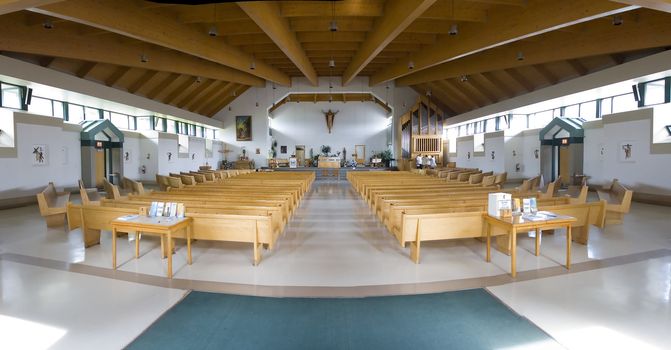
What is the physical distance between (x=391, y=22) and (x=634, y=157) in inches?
276

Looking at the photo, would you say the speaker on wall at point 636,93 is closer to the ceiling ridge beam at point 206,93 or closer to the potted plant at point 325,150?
the potted plant at point 325,150

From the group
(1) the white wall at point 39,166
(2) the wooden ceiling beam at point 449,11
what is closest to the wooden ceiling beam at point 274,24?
(2) the wooden ceiling beam at point 449,11

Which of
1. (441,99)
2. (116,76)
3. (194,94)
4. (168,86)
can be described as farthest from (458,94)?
(116,76)

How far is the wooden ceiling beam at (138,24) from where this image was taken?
483cm

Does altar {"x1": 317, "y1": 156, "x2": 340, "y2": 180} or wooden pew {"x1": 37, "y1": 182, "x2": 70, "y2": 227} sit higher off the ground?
altar {"x1": 317, "y1": 156, "x2": 340, "y2": 180}

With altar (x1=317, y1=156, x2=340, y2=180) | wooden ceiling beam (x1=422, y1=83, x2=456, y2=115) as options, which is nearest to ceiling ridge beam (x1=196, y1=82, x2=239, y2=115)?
altar (x1=317, y1=156, x2=340, y2=180)

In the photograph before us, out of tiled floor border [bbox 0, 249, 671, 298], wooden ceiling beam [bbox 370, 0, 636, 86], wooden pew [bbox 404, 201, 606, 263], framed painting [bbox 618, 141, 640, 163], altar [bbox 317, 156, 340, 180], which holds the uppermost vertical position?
wooden ceiling beam [bbox 370, 0, 636, 86]

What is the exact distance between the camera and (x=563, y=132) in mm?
10688

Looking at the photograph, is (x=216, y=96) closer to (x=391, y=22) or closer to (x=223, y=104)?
(x=223, y=104)

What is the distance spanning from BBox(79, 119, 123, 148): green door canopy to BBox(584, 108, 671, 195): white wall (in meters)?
15.0

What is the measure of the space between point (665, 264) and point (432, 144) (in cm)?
1261

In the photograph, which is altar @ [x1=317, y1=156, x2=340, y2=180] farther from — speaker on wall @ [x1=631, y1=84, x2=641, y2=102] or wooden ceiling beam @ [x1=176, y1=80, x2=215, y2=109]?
speaker on wall @ [x1=631, y1=84, x2=641, y2=102]

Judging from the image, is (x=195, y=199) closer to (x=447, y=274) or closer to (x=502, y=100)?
(x=447, y=274)

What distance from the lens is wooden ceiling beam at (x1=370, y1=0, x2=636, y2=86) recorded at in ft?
16.2
